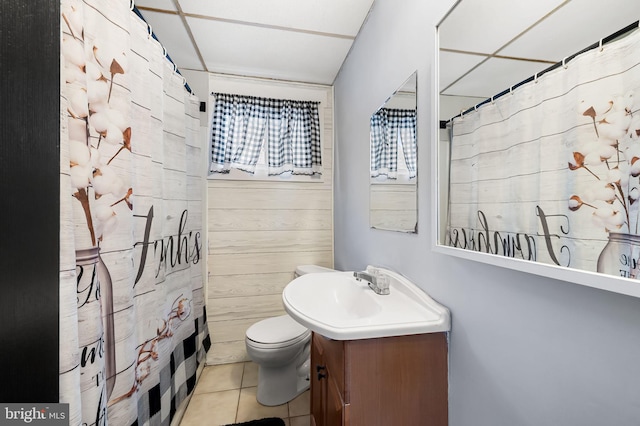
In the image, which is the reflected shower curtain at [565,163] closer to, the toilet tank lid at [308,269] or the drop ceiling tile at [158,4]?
the toilet tank lid at [308,269]

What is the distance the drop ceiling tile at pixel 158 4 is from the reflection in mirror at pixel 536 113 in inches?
61.2

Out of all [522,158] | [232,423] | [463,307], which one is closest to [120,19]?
[522,158]

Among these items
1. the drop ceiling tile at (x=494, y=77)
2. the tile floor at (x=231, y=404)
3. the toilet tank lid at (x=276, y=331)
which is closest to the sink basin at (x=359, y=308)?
the toilet tank lid at (x=276, y=331)

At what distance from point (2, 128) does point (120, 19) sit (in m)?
0.87

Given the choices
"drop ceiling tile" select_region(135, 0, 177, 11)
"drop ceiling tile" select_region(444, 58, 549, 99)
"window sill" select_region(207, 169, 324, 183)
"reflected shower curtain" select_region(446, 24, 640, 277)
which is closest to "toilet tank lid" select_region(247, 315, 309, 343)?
"window sill" select_region(207, 169, 324, 183)

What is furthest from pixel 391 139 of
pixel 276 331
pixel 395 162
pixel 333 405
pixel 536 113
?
pixel 276 331

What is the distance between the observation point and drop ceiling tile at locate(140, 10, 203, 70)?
1567 mm

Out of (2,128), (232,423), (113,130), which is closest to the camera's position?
(2,128)

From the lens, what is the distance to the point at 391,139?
1.25 m

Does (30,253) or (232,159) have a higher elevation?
(232,159)

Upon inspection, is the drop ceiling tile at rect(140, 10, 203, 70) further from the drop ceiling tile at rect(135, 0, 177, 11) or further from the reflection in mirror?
the reflection in mirror

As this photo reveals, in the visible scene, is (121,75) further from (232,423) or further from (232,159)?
(232,423)

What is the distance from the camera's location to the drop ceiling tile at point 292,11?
1435mm

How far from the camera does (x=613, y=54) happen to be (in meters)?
0.41
